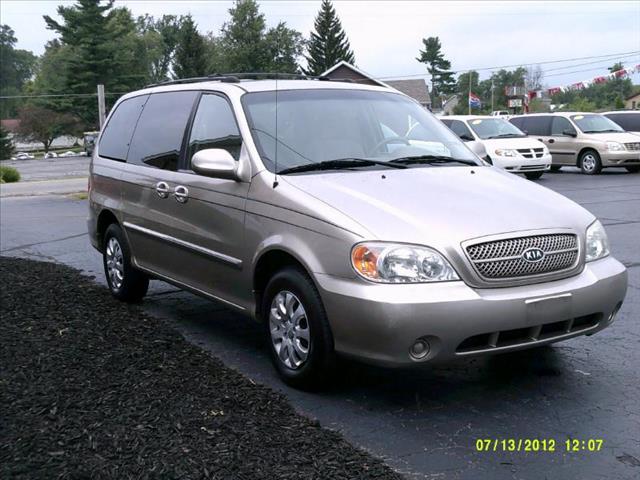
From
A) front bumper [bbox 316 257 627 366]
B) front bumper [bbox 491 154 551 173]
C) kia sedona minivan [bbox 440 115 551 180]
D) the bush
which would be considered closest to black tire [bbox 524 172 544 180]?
kia sedona minivan [bbox 440 115 551 180]

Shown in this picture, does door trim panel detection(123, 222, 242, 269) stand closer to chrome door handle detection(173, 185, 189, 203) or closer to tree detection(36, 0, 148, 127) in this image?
chrome door handle detection(173, 185, 189, 203)

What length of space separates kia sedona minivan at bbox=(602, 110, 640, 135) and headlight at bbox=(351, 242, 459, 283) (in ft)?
71.1

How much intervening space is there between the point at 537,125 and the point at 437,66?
111 metres

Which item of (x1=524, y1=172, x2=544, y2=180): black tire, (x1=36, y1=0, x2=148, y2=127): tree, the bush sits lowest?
the bush

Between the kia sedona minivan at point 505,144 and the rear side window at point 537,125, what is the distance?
2430mm

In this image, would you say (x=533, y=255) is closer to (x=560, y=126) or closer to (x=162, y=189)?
(x=162, y=189)

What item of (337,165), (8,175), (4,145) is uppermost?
(337,165)

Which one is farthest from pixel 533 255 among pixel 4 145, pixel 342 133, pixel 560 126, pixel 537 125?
pixel 4 145

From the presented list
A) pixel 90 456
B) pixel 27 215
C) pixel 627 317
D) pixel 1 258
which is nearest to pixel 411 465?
pixel 90 456

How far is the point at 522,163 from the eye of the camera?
Answer: 18.5m

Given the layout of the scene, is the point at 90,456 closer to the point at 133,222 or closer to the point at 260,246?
the point at 260,246

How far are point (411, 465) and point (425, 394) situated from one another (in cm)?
93

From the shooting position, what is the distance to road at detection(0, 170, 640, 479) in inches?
136

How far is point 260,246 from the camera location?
4.55 meters
